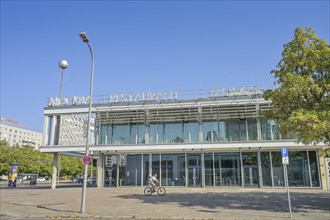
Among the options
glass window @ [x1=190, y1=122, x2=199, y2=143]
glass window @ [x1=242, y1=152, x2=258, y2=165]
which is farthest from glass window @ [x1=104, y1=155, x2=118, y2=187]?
glass window @ [x1=242, y1=152, x2=258, y2=165]

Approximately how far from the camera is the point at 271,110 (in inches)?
613

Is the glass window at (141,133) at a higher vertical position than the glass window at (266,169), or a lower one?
higher

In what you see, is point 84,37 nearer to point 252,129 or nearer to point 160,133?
point 160,133

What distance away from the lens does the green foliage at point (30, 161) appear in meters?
59.9

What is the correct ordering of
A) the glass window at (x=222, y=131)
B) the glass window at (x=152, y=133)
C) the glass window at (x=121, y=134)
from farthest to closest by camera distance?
the glass window at (x=121, y=134) < the glass window at (x=152, y=133) < the glass window at (x=222, y=131)

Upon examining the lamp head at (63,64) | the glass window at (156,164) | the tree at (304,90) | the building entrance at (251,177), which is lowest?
the building entrance at (251,177)

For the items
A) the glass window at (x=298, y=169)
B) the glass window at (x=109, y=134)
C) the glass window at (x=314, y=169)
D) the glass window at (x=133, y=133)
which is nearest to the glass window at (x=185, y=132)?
the glass window at (x=133, y=133)

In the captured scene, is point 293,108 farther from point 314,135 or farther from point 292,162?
point 292,162

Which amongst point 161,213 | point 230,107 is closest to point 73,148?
point 230,107

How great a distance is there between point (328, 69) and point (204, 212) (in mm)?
8424

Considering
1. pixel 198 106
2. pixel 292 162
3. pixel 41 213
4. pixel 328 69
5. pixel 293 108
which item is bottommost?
pixel 41 213

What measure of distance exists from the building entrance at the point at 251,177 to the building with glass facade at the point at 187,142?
93mm

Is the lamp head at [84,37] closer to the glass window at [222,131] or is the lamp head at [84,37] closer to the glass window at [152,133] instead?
the glass window at [152,133]

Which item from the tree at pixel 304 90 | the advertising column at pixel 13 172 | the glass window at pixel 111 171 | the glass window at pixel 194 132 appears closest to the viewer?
the tree at pixel 304 90
